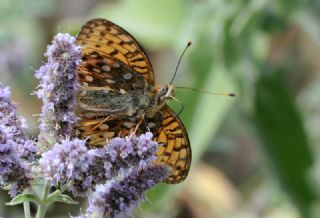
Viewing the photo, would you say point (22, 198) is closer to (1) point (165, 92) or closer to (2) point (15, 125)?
(2) point (15, 125)

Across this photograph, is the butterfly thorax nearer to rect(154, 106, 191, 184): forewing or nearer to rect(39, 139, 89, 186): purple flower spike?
rect(154, 106, 191, 184): forewing

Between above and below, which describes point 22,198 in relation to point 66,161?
below

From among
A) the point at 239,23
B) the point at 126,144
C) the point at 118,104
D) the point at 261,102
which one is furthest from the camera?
the point at 261,102

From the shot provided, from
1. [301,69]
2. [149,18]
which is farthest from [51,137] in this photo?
[301,69]

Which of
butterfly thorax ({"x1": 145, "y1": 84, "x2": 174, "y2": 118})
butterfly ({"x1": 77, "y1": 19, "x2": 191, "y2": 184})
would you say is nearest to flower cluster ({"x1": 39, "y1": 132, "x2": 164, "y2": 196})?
butterfly ({"x1": 77, "y1": 19, "x2": 191, "y2": 184})

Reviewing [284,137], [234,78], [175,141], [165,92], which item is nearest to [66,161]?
[175,141]

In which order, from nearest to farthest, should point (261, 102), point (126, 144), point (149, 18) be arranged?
point (126, 144), point (261, 102), point (149, 18)

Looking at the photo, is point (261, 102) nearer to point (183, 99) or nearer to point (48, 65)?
point (183, 99)
